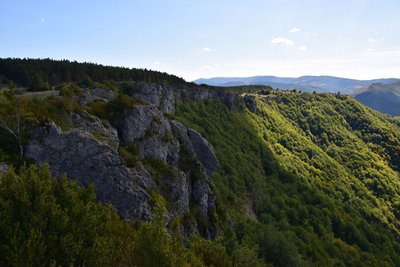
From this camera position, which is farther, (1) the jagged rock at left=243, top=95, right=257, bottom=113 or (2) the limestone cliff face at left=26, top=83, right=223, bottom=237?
(1) the jagged rock at left=243, top=95, right=257, bottom=113

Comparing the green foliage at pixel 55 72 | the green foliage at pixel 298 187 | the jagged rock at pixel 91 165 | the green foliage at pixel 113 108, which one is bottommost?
the green foliage at pixel 298 187

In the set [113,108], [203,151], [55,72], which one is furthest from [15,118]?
[55,72]

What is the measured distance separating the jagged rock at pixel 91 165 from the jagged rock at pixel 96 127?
300cm

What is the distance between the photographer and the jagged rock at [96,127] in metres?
32.9

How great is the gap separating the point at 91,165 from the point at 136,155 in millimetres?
8723

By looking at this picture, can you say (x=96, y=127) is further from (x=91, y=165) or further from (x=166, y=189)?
(x=166, y=189)

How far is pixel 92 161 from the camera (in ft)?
93.2

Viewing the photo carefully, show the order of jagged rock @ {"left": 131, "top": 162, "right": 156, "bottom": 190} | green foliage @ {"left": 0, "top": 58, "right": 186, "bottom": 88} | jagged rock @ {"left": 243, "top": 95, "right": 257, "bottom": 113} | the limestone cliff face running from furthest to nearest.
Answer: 1. jagged rock @ {"left": 243, "top": 95, "right": 257, "bottom": 113}
2. green foliage @ {"left": 0, "top": 58, "right": 186, "bottom": 88}
3. jagged rock @ {"left": 131, "top": 162, "right": 156, "bottom": 190}
4. the limestone cliff face

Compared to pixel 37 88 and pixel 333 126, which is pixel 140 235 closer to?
pixel 37 88

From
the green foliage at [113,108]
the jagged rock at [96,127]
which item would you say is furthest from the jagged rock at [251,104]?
the jagged rock at [96,127]

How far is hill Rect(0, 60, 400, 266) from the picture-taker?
14492 millimetres

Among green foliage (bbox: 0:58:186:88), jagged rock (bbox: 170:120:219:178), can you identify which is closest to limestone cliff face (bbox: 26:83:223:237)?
jagged rock (bbox: 170:120:219:178)

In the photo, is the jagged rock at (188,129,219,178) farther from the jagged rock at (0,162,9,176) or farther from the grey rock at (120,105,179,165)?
the jagged rock at (0,162,9,176)

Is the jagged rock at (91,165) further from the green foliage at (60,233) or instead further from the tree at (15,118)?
the green foliage at (60,233)
